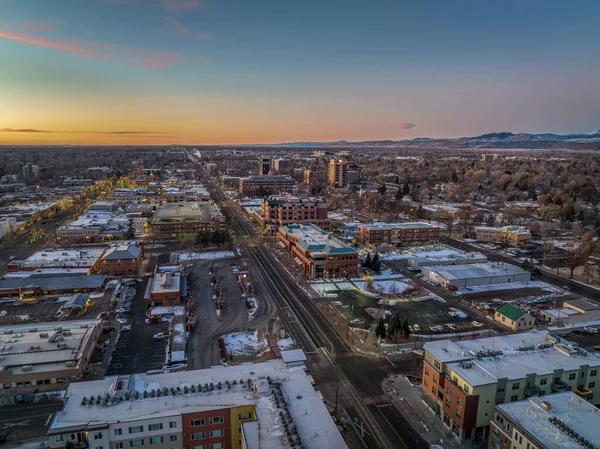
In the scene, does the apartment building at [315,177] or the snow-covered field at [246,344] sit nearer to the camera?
the snow-covered field at [246,344]

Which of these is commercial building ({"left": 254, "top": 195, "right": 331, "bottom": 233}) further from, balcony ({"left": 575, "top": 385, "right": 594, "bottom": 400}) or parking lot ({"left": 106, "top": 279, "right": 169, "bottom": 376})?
balcony ({"left": 575, "top": 385, "right": 594, "bottom": 400})

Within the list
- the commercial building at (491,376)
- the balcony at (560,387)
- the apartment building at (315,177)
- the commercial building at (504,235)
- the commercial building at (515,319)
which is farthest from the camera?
the apartment building at (315,177)

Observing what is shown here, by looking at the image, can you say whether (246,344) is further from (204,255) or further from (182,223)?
(182,223)

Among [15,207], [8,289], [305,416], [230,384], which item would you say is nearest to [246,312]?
[230,384]

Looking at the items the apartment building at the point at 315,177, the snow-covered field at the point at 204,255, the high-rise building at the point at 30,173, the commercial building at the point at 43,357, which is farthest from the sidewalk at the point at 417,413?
the high-rise building at the point at 30,173

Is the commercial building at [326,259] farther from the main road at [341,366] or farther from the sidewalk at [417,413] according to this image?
the sidewalk at [417,413]

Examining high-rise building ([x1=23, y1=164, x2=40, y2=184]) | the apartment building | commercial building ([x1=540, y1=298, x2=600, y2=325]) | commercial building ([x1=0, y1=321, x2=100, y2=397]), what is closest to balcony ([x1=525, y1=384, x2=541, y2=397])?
commercial building ([x1=540, y1=298, x2=600, y2=325])
